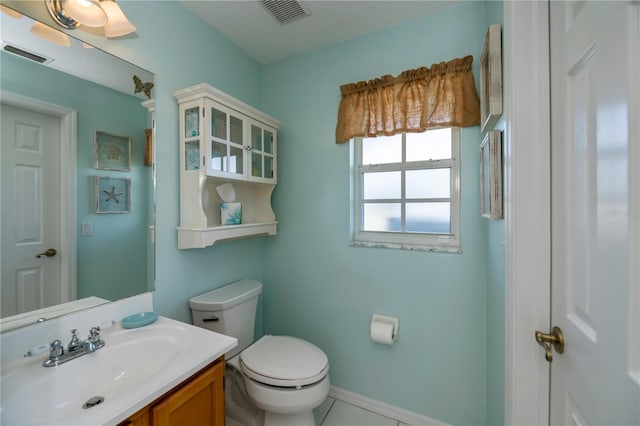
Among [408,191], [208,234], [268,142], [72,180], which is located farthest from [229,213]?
[408,191]

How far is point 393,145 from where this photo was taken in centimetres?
173

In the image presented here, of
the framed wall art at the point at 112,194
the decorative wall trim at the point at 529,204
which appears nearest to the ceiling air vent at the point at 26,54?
the framed wall art at the point at 112,194

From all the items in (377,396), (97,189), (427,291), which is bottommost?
(377,396)

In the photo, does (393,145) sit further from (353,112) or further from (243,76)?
(243,76)

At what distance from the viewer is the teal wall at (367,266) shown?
145cm

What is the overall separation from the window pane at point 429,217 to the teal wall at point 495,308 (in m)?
0.24

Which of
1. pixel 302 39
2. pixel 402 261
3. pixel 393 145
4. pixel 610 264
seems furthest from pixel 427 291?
pixel 302 39

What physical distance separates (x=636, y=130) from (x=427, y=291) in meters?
1.26

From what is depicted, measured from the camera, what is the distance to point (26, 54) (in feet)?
3.07

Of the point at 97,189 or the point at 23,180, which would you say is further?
the point at 97,189

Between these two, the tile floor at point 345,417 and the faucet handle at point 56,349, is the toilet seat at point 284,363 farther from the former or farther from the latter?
the faucet handle at point 56,349

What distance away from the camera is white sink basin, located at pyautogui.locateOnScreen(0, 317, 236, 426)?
2.26 ft

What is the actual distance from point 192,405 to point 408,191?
1.54m

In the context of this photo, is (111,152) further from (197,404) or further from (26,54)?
(197,404)
